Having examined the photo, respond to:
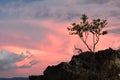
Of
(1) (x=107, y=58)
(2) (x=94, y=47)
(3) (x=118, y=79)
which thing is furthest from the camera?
(2) (x=94, y=47)

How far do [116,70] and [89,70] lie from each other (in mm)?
7668

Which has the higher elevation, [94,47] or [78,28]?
[78,28]

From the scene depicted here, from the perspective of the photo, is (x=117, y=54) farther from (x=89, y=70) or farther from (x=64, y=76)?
(x=64, y=76)

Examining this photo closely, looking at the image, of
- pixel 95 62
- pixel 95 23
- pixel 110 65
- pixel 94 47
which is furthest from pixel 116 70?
pixel 95 23

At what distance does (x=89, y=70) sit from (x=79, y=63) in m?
3.98

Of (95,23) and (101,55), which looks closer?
(101,55)

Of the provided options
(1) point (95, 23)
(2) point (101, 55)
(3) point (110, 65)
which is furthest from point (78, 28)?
(3) point (110, 65)

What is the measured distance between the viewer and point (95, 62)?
102375 mm

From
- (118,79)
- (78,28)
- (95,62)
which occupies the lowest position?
(118,79)

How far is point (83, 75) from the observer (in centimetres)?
9638

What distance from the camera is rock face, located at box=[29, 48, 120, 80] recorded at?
95812 millimetres

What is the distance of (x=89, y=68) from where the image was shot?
330ft

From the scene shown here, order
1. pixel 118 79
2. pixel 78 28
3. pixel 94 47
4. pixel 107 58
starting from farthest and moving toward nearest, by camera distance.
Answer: pixel 78 28
pixel 94 47
pixel 107 58
pixel 118 79

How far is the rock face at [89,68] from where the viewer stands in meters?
95.8
